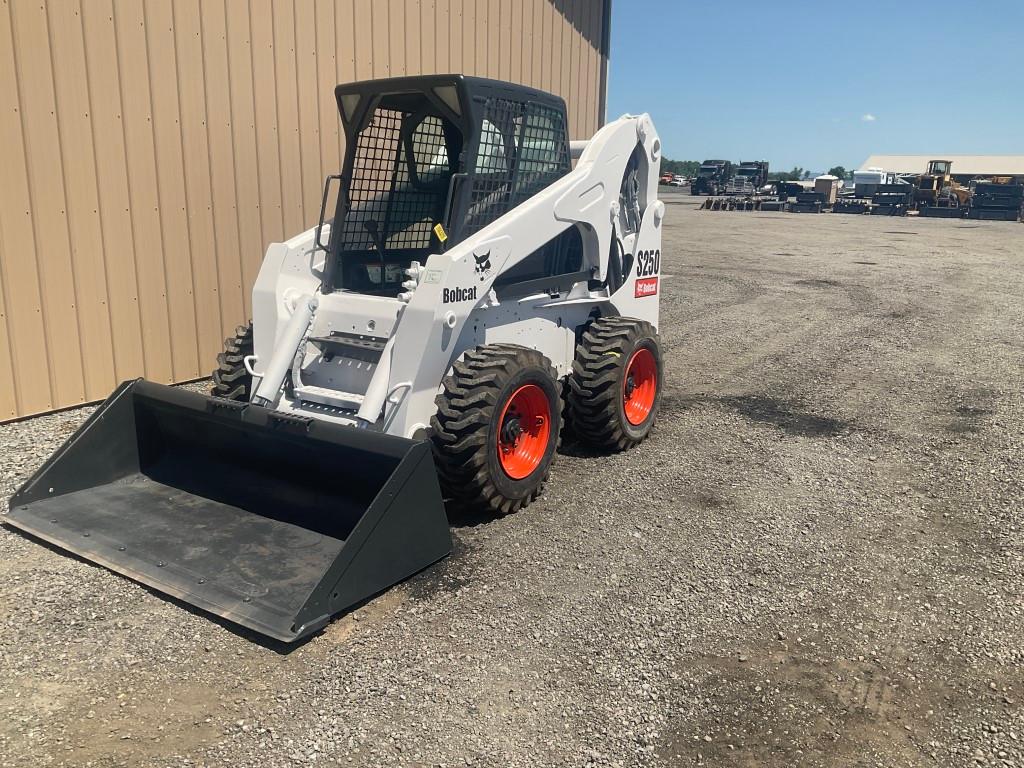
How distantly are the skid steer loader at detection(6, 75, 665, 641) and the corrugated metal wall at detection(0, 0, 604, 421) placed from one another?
69.3 inches

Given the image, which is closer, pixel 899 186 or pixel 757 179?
pixel 899 186

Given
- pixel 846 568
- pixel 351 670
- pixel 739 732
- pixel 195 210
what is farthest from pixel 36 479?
pixel 846 568

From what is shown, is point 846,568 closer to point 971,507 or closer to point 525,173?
point 971,507

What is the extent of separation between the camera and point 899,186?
4397cm

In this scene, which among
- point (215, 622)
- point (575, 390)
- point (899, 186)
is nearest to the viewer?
point (215, 622)

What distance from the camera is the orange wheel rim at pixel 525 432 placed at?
4992mm

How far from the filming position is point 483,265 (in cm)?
492

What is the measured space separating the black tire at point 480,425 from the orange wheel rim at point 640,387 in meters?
1.49

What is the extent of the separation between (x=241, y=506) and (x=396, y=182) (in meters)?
2.44

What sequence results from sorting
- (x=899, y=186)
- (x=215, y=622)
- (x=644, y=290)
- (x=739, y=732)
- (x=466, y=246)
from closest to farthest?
(x=739, y=732) < (x=215, y=622) < (x=466, y=246) < (x=644, y=290) < (x=899, y=186)

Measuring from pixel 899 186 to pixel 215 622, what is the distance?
154 feet

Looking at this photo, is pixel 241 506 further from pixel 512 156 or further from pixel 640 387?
pixel 640 387

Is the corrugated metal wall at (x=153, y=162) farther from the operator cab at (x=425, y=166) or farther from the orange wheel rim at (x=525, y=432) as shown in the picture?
the orange wheel rim at (x=525, y=432)

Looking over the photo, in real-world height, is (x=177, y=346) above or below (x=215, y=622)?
above
